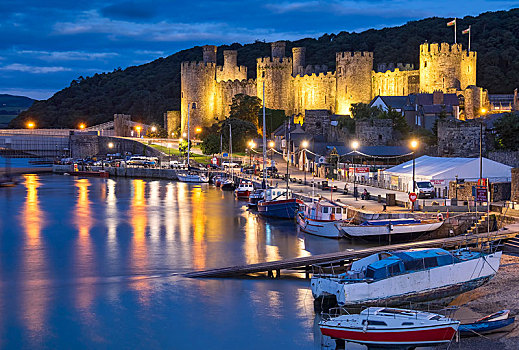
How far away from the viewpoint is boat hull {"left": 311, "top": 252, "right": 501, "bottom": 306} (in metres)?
15.9

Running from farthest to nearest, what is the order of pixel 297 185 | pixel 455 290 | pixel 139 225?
pixel 297 185 < pixel 139 225 < pixel 455 290

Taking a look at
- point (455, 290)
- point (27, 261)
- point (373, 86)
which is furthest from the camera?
point (373, 86)

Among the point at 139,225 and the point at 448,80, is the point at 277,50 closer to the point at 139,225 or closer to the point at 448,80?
the point at 448,80

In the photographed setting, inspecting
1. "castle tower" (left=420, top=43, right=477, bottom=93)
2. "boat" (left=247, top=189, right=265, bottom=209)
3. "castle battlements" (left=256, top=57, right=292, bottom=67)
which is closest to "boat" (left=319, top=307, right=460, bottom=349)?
"boat" (left=247, top=189, right=265, bottom=209)

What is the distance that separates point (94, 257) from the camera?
84.2ft

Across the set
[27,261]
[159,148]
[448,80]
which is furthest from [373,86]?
[27,261]

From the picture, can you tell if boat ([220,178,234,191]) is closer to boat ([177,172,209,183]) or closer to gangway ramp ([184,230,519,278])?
boat ([177,172,209,183])

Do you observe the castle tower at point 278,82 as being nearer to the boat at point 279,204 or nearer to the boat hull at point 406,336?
the boat at point 279,204

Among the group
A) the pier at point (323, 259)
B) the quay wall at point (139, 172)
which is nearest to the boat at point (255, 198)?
the pier at point (323, 259)

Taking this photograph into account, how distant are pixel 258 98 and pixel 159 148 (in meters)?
12.2

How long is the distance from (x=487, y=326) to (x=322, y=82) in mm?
54123

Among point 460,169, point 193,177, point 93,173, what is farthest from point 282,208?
point 93,173

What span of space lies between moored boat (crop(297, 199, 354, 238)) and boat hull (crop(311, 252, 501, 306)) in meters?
9.29

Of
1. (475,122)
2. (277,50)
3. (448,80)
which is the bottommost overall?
(475,122)
